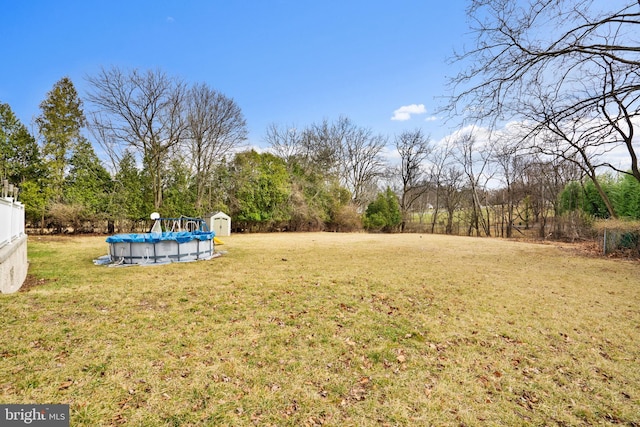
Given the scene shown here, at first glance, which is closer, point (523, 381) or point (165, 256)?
point (523, 381)

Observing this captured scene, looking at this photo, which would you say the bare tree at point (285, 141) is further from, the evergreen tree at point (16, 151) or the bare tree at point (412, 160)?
the evergreen tree at point (16, 151)

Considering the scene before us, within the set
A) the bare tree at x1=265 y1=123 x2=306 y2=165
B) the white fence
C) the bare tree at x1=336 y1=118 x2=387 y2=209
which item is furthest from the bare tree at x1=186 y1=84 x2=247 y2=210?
the white fence

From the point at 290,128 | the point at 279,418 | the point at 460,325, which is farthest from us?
the point at 290,128

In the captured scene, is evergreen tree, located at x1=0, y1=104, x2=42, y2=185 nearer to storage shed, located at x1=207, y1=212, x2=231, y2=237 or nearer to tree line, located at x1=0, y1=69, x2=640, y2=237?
tree line, located at x1=0, y1=69, x2=640, y2=237

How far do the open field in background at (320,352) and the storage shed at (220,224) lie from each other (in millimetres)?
14274

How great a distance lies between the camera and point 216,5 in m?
10.1

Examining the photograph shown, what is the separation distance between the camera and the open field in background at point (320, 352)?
258cm

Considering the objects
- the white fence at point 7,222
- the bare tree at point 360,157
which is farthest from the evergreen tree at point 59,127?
the bare tree at point 360,157

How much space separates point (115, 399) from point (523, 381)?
4.04m

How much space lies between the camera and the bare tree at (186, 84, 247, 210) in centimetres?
2284

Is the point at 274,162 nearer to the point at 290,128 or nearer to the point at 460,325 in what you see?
the point at 290,128

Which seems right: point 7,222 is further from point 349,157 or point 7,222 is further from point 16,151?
point 349,157

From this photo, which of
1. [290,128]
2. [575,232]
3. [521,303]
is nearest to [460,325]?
[521,303]

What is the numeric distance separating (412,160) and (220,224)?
2223cm
